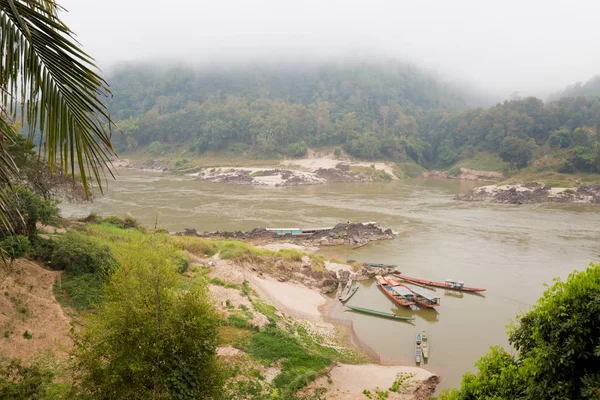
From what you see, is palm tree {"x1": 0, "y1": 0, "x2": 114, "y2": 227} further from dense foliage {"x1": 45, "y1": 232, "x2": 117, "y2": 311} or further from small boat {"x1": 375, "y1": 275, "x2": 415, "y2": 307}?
small boat {"x1": 375, "y1": 275, "x2": 415, "y2": 307}

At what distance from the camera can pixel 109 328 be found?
717 centimetres

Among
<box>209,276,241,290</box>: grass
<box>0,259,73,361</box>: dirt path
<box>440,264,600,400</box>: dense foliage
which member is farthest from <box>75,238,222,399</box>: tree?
<box>209,276,241,290</box>: grass

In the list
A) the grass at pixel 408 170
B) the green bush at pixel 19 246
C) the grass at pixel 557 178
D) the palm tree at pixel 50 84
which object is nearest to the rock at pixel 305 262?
the green bush at pixel 19 246

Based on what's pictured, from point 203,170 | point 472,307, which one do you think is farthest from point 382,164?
point 472,307

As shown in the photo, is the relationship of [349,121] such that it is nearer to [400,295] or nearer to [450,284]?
[450,284]

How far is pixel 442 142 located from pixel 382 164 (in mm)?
23360

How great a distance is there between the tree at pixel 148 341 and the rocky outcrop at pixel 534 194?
54307mm

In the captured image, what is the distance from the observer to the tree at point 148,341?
22.8 feet

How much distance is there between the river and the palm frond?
16.1m

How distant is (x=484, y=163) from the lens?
83312 millimetres

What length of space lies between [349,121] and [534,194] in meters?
54.1

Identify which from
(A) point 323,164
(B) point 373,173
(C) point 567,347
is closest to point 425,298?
(C) point 567,347

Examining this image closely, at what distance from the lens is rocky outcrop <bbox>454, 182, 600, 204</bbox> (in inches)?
2045

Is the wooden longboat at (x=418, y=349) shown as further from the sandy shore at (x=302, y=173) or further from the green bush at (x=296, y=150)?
the green bush at (x=296, y=150)
